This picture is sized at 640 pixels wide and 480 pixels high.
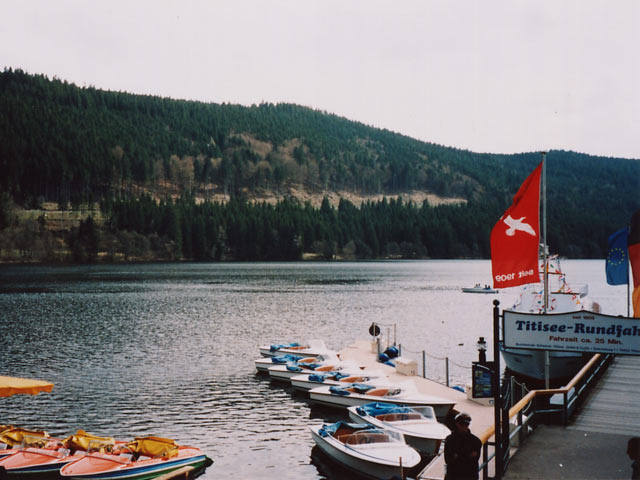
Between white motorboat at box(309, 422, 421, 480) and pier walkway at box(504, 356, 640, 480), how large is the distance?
17.5 ft

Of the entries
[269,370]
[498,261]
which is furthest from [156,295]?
[498,261]

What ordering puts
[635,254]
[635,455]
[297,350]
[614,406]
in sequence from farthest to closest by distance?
1. [297,350]
2. [614,406]
3. [635,254]
4. [635,455]

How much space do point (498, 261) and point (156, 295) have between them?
8264 centimetres

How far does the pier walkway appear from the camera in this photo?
1227 cm

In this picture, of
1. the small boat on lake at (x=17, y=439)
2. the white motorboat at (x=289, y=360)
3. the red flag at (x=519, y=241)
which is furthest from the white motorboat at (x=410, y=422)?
the small boat on lake at (x=17, y=439)

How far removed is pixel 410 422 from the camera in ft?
76.6

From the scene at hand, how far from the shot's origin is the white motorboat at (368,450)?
19578 millimetres

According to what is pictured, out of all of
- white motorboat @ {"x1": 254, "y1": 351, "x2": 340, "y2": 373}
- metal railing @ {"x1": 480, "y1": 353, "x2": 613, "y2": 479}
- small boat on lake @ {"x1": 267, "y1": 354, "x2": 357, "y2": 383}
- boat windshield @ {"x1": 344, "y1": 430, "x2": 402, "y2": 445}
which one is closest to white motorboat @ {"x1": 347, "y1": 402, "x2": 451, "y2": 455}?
boat windshield @ {"x1": 344, "y1": 430, "x2": 402, "y2": 445}

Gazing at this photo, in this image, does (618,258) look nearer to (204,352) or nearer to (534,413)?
(534,413)

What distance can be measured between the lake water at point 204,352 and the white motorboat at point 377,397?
1157 millimetres

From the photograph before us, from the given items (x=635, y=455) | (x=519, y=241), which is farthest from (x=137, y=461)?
(x=635, y=455)

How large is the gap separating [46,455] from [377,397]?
44.2 ft

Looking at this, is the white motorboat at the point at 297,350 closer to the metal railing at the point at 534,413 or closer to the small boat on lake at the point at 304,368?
the small boat on lake at the point at 304,368

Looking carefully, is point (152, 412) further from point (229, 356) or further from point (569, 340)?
point (569, 340)
